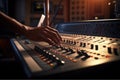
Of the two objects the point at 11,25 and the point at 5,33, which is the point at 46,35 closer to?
the point at 11,25

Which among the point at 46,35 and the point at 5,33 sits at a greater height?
the point at 46,35

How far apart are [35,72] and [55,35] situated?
1.67ft

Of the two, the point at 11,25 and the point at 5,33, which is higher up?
the point at 11,25

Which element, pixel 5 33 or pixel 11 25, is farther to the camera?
pixel 5 33

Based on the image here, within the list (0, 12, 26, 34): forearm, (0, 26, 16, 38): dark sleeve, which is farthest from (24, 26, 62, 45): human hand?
(0, 26, 16, 38): dark sleeve

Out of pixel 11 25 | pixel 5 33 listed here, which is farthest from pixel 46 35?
pixel 5 33

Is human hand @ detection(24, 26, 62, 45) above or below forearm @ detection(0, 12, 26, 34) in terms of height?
below

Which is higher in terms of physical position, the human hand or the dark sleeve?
the human hand

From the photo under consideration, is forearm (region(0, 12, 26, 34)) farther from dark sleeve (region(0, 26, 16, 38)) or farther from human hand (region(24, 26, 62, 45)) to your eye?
dark sleeve (region(0, 26, 16, 38))

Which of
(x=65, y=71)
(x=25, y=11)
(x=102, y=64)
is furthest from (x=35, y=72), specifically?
(x=25, y=11)

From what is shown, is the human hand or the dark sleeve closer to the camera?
the human hand

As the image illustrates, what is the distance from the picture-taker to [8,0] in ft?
11.4

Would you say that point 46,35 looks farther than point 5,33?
No

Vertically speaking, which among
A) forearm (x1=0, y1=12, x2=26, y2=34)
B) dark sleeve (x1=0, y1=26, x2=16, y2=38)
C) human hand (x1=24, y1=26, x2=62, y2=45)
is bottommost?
dark sleeve (x1=0, y1=26, x2=16, y2=38)
